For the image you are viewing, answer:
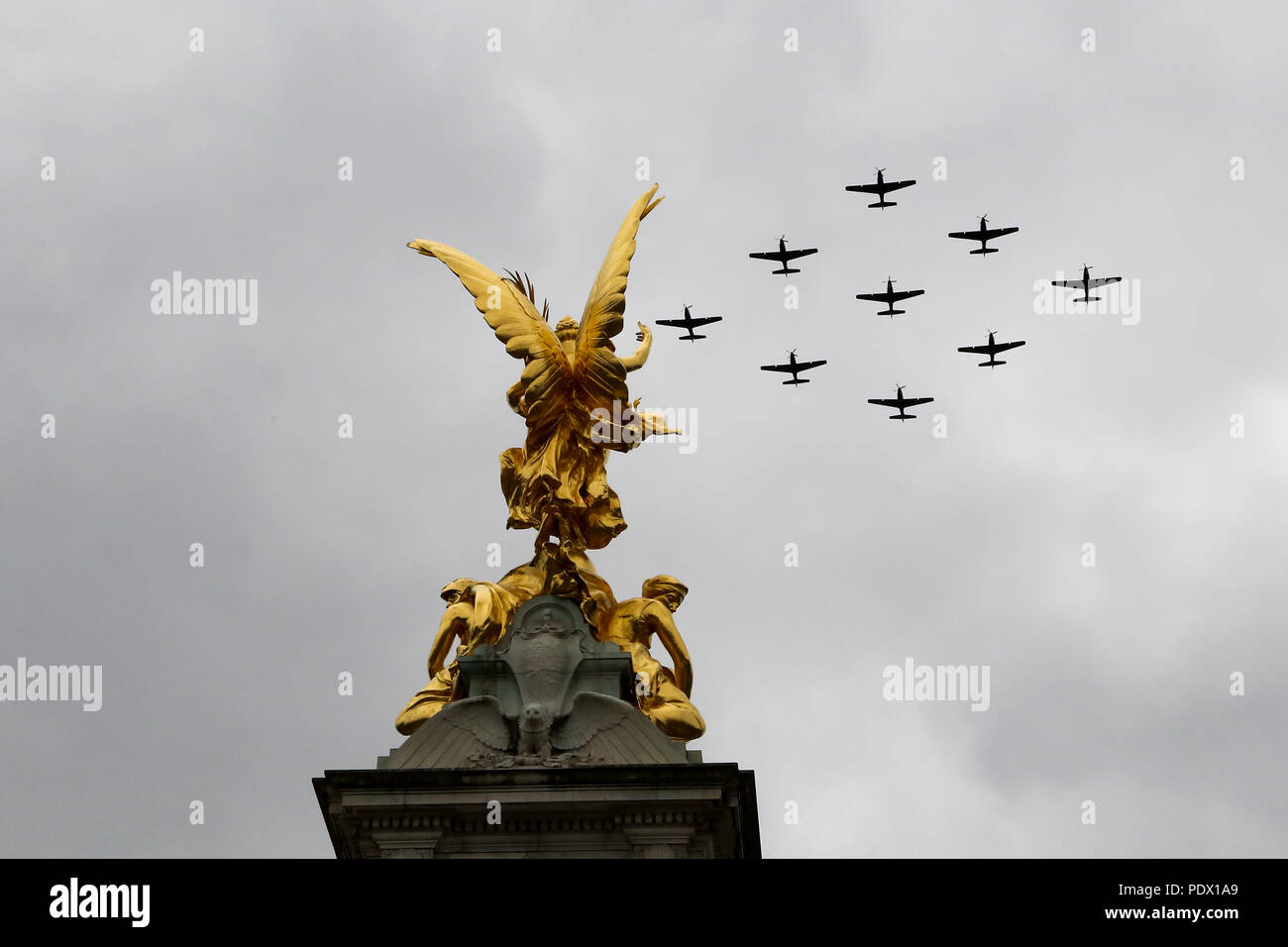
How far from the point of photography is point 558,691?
137 feet

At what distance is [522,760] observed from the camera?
40781 mm

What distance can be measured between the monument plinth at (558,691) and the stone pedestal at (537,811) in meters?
0.02

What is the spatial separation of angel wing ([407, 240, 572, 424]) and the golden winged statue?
0.01m

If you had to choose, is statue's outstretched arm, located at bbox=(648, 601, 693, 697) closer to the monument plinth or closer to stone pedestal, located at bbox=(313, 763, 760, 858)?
the monument plinth

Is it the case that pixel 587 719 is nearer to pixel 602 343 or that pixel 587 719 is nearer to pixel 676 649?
pixel 676 649

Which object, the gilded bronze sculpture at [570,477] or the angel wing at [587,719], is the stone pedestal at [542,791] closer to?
the angel wing at [587,719]

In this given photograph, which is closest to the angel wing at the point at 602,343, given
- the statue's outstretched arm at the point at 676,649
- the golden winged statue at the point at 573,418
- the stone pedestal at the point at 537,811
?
the golden winged statue at the point at 573,418

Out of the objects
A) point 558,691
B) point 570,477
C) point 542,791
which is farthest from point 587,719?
point 570,477

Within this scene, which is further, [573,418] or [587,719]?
[573,418]

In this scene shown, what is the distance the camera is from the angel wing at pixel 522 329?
145 ft

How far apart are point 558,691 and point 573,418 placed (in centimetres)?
464
